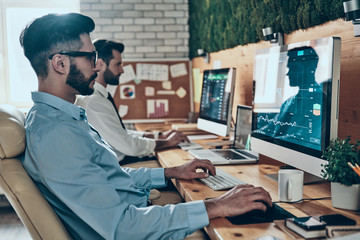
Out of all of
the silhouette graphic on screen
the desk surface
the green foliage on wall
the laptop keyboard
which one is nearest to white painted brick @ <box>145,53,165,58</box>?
the green foliage on wall

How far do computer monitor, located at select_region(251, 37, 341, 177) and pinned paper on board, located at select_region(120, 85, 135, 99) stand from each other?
9.06ft

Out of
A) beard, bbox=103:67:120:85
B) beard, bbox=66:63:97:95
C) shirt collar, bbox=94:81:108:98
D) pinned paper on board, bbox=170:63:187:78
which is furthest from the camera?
pinned paper on board, bbox=170:63:187:78

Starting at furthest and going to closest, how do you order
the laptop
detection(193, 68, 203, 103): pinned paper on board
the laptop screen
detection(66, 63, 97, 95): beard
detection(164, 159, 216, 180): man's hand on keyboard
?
detection(193, 68, 203, 103): pinned paper on board → the laptop screen → the laptop → detection(164, 159, 216, 180): man's hand on keyboard → detection(66, 63, 97, 95): beard

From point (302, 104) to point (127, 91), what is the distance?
3.27m

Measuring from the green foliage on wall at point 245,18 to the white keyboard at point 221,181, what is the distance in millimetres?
803

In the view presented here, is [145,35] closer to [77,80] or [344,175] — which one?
[77,80]

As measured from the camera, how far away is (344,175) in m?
1.19

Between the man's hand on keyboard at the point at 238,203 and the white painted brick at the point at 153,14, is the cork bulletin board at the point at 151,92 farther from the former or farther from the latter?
the man's hand on keyboard at the point at 238,203

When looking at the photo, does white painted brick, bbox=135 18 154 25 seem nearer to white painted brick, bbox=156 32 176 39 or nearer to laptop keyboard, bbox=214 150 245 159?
white painted brick, bbox=156 32 176 39

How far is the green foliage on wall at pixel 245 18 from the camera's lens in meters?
1.78

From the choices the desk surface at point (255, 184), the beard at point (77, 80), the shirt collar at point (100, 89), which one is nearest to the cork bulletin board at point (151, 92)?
the shirt collar at point (100, 89)

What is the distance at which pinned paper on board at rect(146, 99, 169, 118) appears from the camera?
179 inches

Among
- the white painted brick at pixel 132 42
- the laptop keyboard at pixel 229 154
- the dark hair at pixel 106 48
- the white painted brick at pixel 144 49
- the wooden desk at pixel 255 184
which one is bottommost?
the wooden desk at pixel 255 184

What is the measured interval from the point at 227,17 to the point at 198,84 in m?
1.29
